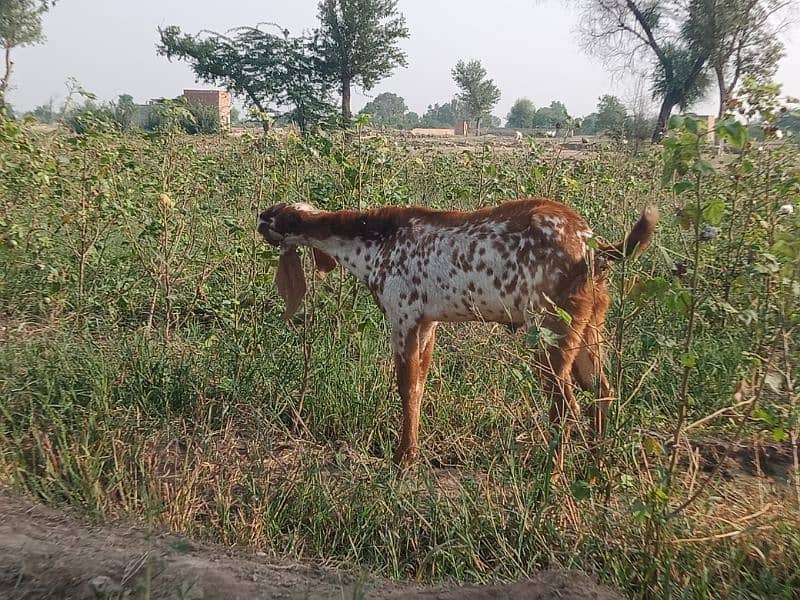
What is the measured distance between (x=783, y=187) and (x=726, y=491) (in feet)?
5.23

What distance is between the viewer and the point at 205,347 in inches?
213

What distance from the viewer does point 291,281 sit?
508 centimetres

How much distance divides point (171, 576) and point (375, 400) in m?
2.45

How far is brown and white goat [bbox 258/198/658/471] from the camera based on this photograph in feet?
13.2

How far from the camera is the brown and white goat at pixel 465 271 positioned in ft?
13.2

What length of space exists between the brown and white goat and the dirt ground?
1.08 metres

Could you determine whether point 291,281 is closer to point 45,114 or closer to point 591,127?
point 45,114

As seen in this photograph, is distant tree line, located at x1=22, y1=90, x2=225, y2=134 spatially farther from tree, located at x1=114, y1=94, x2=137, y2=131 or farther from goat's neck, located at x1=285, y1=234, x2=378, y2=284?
goat's neck, located at x1=285, y1=234, x2=378, y2=284

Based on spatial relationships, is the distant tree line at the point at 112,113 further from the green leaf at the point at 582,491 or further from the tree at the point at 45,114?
the green leaf at the point at 582,491

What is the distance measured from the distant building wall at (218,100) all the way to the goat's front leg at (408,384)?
2762 millimetres

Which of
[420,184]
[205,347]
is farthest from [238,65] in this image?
[205,347]

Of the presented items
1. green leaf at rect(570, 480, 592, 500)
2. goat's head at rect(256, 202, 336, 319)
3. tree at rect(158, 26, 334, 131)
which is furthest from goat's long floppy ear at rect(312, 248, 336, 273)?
tree at rect(158, 26, 334, 131)

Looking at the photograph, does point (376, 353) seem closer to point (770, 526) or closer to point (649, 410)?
point (649, 410)

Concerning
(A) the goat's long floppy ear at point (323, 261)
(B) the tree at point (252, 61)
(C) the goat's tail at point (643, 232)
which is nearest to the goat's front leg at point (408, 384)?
(A) the goat's long floppy ear at point (323, 261)
